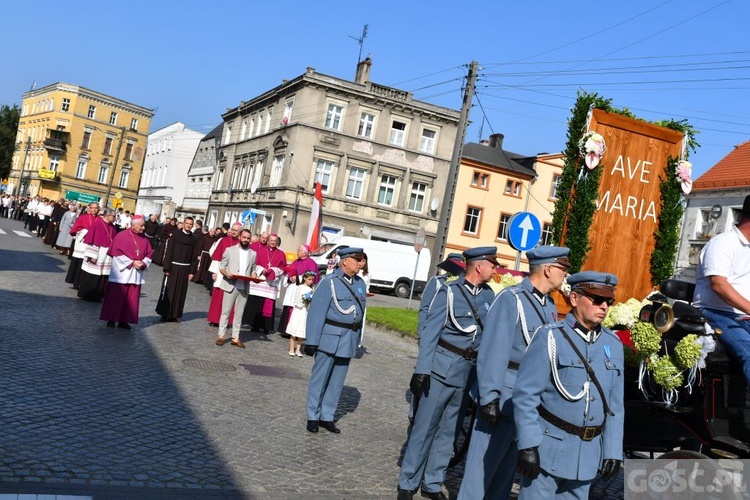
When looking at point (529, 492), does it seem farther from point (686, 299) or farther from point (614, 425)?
point (686, 299)

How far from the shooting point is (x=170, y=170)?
82.0 m

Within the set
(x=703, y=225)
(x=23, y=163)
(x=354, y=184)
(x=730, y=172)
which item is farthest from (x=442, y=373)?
(x=23, y=163)

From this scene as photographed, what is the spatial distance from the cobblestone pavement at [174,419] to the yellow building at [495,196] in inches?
1478

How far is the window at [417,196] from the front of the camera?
49.7 meters

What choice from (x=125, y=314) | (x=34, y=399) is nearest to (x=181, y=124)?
(x=125, y=314)

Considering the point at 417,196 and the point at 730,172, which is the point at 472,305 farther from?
the point at 417,196

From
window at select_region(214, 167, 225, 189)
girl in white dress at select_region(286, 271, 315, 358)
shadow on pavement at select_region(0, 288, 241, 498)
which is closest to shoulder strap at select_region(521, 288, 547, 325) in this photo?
shadow on pavement at select_region(0, 288, 241, 498)

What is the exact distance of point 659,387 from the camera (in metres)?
6.30

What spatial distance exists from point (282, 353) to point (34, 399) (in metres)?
6.40

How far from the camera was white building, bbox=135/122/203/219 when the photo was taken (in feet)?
266

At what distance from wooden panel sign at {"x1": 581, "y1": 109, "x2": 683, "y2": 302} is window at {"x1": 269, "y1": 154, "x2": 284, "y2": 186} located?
42.2 m

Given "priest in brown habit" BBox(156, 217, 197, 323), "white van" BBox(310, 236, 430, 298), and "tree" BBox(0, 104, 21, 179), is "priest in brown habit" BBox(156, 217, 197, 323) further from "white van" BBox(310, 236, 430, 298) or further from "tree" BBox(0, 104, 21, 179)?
"tree" BBox(0, 104, 21, 179)

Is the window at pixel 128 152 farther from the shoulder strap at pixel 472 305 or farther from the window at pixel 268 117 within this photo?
the shoulder strap at pixel 472 305

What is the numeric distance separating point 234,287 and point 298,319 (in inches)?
50.4
